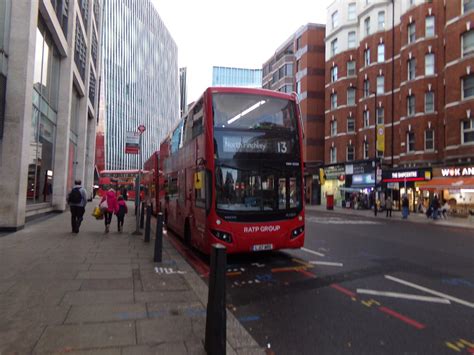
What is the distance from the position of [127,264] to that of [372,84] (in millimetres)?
35713

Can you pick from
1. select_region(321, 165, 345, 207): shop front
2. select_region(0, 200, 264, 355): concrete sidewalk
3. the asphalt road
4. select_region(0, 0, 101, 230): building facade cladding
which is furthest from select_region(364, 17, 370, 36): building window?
select_region(0, 200, 264, 355): concrete sidewalk

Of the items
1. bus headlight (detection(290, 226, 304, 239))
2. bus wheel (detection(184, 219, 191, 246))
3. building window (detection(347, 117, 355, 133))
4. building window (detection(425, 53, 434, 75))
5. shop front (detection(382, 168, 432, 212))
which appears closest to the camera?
bus headlight (detection(290, 226, 304, 239))

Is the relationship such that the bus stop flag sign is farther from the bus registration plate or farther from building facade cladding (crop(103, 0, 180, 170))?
building facade cladding (crop(103, 0, 180, 170))

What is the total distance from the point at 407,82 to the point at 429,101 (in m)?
2.75

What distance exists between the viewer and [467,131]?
2661cm

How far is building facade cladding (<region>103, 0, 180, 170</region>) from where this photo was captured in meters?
97.7

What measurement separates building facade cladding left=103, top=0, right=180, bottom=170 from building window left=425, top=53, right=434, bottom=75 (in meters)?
66.2

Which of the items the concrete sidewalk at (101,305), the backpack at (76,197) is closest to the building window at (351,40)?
the backpack at (76,197)

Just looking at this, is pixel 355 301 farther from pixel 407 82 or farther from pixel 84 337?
pixel 407 82

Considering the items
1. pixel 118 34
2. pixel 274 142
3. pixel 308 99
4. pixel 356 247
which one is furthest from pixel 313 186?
pixel 118 34

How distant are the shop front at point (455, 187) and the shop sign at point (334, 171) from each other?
12584 mm

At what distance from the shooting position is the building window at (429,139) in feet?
100

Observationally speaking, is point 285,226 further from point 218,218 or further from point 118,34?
point 118,34

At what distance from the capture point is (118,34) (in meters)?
98.4
